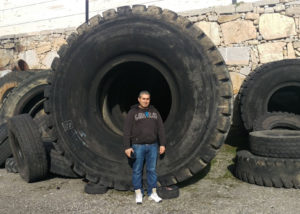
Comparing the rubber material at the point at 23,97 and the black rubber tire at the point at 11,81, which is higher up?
the black rubber tire at the point at 11,81

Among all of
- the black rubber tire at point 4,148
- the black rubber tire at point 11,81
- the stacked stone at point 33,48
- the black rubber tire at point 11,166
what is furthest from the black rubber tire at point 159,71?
the stacked stone at point 33,48

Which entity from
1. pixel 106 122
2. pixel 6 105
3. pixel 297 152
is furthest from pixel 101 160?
pixel 6 105

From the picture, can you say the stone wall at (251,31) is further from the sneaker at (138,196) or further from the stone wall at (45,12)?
the sneaker at (138,196)

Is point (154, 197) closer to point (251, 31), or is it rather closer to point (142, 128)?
point (142, 128)

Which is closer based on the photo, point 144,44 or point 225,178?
point 144,44

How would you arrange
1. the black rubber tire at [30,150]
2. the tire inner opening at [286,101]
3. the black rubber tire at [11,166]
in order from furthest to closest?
the tire inner opening at [286,101] → the black rubber tire at [11,166] → the black rubber tire at [30,150]

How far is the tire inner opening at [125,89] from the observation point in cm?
373

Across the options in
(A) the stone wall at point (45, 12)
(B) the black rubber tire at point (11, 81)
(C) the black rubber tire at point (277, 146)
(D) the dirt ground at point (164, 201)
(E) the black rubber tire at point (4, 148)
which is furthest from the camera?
(A) the stone wall at point (45, 12)

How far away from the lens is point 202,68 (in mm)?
3084

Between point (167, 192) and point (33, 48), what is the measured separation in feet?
21.7

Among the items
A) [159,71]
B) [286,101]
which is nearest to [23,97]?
[159,71]

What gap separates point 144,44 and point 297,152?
2.26m

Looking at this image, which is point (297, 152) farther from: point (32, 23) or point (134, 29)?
point (32, 23)

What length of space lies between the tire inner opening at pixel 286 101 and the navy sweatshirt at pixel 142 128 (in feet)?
10.5
